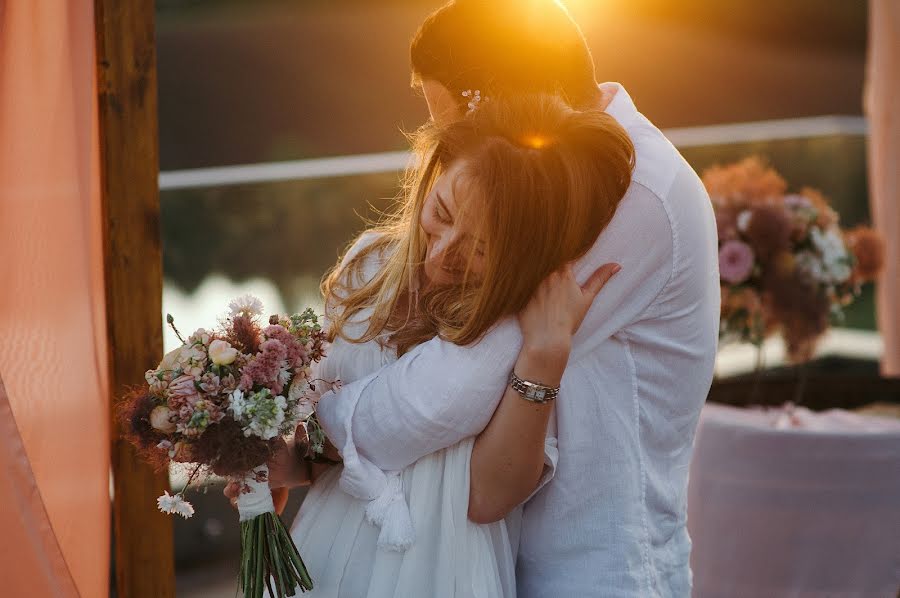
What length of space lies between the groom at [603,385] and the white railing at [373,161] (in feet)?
13.6

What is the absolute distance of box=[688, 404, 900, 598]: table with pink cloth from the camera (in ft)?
8.64

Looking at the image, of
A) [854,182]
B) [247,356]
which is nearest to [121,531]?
[247,356]

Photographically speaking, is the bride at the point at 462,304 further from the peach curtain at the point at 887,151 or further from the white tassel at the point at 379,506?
the peach curtain at the point at 887,151

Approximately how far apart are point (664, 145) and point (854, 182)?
576cm

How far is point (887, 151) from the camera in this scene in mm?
3969

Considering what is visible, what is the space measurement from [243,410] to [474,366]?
34 centimetres

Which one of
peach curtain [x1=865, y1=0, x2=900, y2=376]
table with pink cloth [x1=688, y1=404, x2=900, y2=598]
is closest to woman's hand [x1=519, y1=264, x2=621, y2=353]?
table with pink cloth [x1=688, y1=404, x2=900, y2=598]

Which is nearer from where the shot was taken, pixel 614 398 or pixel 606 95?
pixel 614 398

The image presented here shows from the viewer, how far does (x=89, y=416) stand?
5.37 ft

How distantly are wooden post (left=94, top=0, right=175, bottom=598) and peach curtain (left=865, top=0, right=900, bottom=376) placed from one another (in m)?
3.26

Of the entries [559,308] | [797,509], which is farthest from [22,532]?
[797,509]

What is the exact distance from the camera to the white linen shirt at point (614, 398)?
1396mm

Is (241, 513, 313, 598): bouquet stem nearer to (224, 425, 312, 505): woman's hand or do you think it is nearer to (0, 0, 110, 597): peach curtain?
(224, 425, 312, 505): woman's hand

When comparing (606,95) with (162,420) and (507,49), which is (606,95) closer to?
(507,49)
